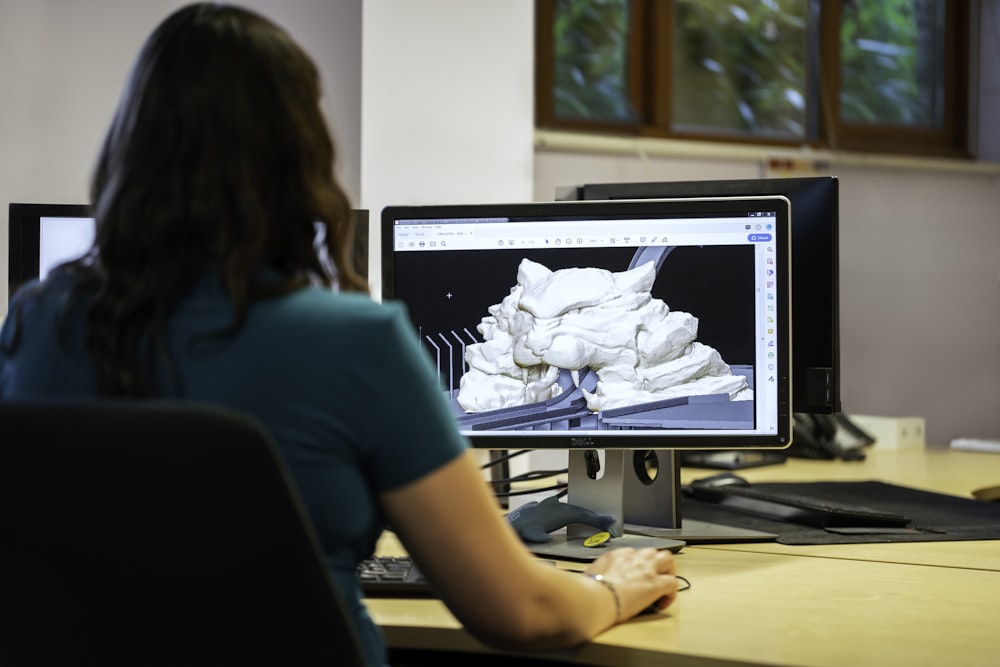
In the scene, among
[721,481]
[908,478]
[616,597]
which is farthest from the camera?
[908,478]

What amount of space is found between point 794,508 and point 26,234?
124cm

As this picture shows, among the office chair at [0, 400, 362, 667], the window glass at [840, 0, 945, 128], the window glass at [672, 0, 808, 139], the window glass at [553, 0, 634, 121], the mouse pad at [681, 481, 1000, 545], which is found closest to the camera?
the office chair at [0, 400, 362, 667]

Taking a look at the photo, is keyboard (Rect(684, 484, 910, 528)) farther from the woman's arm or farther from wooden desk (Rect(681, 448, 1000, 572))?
the woman's arm

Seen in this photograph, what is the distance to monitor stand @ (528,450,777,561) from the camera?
150 cm

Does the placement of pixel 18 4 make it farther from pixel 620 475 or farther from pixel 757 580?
pixel 757 580

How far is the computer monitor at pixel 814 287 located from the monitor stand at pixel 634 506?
222 mm

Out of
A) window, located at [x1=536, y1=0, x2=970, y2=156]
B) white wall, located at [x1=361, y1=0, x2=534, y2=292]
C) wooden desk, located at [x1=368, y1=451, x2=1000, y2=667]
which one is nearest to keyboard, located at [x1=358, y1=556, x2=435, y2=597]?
wooden desk, located at [x1=368, y1=451, x2=1000, y2=667]

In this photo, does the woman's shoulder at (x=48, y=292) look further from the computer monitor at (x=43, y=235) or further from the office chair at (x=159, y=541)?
the computer monitor at (x=43, y=235)

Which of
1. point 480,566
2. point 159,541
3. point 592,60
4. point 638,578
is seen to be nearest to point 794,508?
point 638,578

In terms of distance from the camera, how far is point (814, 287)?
173 centimetres

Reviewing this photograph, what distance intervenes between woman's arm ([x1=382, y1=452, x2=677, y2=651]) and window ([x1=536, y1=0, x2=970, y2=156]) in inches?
101

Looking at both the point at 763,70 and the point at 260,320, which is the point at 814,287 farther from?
the point at 763,70

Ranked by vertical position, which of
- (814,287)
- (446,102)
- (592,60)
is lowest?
(814,287)

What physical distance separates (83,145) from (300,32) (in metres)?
0.59
